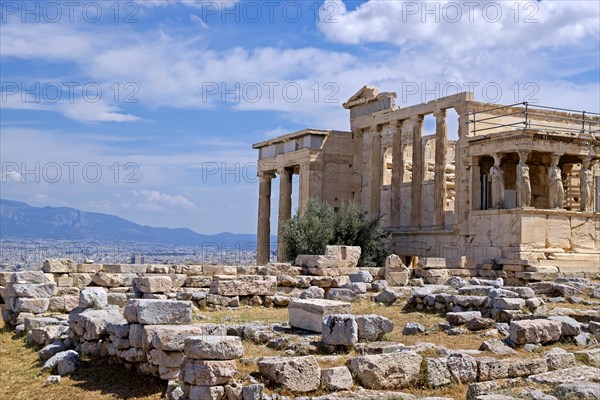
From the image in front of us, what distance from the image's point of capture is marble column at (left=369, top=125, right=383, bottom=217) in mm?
30328

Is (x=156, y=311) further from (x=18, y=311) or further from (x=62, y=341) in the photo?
(x=18, y=311)

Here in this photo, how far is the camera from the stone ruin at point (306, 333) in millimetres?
8734

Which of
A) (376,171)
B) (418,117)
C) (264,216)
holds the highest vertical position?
(418,117)

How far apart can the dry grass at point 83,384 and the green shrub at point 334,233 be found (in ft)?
50.2

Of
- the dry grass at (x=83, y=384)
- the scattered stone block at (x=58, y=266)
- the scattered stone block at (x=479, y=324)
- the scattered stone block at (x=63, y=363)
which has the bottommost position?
the dry grass at (x=83, y=384)

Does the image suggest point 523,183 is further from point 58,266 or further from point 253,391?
point 253,391

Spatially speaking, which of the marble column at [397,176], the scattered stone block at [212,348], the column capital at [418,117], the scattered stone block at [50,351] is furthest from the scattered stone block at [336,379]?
the marble column at [397,176]

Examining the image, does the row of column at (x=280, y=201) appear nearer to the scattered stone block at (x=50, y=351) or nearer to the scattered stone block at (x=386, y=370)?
the scattered stone block at (x=50, y=351)

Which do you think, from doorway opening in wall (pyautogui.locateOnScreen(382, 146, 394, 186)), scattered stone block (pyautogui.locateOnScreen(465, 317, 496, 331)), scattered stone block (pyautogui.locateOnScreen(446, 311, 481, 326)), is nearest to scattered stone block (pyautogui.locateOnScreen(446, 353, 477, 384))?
scattered stone block (pyautogui.locateOnScreen(465, 317, 496, 331))

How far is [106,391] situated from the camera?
9.89 meters

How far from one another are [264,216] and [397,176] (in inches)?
294

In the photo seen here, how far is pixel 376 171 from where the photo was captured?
30.4 meters

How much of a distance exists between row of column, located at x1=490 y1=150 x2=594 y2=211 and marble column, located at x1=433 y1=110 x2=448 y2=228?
2.67m

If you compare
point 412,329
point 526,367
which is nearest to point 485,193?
point 412,329
